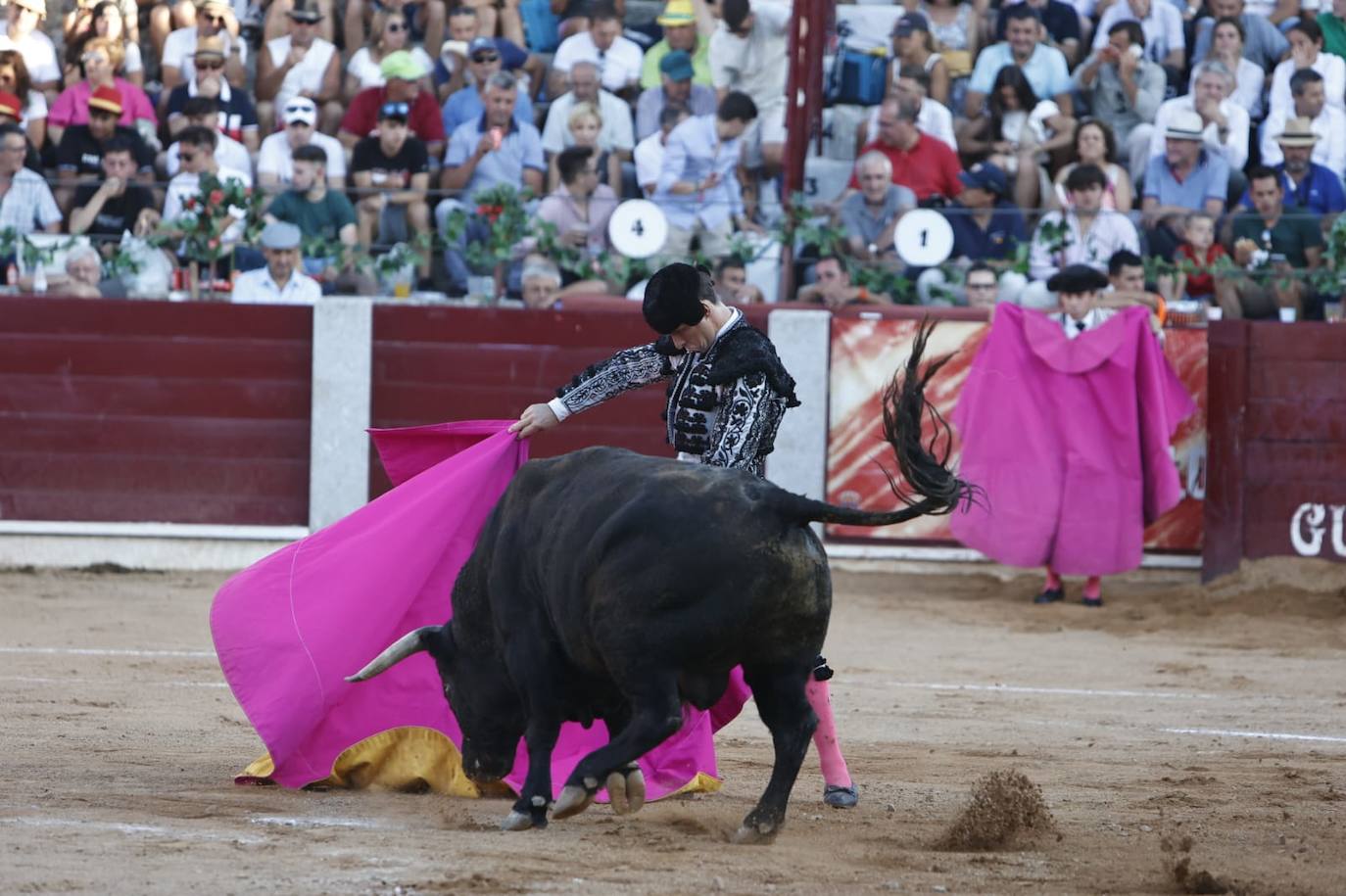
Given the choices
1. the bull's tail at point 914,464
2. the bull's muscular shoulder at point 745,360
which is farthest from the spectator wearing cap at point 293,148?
the bull's tail at point 914,464

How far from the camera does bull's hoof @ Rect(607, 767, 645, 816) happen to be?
3488 mm

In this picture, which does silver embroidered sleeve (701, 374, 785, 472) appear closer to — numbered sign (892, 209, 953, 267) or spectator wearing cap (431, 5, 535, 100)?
numbered sign (892, 209, 953, 267)

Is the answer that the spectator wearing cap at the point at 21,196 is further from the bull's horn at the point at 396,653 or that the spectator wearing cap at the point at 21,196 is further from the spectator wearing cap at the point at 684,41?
the bull's horn at the point at 396,653

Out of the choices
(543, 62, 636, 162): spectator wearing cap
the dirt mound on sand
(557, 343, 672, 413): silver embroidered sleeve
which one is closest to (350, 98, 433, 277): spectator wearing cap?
(543, 62, 636, 162): spectator wearing cap

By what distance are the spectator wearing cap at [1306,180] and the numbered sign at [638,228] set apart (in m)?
2.86

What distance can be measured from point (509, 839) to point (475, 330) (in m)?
5.64

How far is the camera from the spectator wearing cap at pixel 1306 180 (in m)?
9.45

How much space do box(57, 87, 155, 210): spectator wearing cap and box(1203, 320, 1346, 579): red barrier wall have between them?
535cm

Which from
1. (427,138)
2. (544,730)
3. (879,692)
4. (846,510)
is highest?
(427,138)

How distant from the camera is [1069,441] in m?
8.39

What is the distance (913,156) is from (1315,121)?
2084 mm

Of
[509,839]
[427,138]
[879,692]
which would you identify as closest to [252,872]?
[509,839]

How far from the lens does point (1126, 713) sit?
5.73 meters

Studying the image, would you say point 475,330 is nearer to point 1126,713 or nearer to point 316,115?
point 316,115
